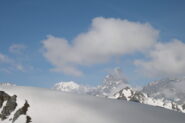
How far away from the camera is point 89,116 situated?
48.3 meters

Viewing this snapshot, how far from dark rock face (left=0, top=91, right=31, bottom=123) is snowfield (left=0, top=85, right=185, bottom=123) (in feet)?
1.96

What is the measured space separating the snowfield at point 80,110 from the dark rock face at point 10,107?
0.60m

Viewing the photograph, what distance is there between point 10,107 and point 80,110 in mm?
11108

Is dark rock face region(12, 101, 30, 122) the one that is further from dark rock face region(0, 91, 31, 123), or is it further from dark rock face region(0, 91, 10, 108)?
dark rock face region(0, 91, 10, 108)

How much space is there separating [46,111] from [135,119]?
13520mm

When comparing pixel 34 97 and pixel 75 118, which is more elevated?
pixel 34 97

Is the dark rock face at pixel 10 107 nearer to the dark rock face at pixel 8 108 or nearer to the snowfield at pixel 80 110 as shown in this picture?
the dark rock face at pixel 8 108

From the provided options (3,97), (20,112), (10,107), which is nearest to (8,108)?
(10,107)

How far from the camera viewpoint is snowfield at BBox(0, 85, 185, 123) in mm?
47500

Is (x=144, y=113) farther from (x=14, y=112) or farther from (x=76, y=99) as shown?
(x=14, y=112)

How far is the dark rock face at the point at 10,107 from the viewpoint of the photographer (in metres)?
48.9

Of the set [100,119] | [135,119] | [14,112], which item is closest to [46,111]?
[14,112]

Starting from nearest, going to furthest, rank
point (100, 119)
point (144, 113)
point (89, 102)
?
point (100, 119) < point (144, 113) < point (89, 102)

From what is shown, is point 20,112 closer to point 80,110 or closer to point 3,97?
point 3,97
